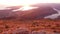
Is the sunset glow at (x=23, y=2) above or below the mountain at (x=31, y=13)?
Result: above

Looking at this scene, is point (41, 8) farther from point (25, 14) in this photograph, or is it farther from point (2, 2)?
point (2, 2)

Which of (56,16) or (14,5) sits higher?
(14,5)

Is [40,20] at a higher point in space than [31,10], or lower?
lower

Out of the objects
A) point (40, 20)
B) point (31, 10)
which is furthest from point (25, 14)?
point (40, 20)

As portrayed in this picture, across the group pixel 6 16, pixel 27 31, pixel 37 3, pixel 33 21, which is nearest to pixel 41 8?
pixel 37 3

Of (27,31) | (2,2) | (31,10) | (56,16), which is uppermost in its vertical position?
(2,2)

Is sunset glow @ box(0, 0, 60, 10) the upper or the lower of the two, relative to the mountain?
upper

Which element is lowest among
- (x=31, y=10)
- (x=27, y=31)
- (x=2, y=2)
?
(x=27, y=31)

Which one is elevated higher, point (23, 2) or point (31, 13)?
point (23, 2)

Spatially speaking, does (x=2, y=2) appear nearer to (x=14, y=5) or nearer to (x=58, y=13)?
(x=14, y=5)
